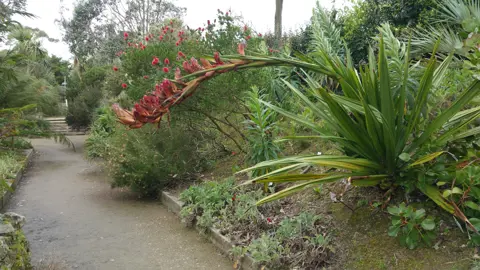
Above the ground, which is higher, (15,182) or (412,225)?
(412,225)

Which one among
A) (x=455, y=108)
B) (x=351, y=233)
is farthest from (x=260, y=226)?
(x=455, y=108)

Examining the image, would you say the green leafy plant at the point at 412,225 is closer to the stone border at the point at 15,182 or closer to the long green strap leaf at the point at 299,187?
the long green strap leaf at the point at 299,187

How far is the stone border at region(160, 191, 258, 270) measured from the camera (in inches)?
166

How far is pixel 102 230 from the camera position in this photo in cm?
573

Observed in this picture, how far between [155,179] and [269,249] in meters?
3.82

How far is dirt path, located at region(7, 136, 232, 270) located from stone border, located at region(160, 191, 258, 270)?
0.08 metres

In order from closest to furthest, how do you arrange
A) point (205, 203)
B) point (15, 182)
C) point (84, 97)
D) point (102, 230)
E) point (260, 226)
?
point (260, 226)
point (205, 203)
point (102, 230)
point (15, 182)
point (84, 97)

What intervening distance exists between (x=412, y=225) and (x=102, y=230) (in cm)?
392


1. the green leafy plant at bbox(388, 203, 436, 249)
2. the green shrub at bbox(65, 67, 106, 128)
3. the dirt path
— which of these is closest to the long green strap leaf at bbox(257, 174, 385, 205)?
the green leafy plant at bbox(388, 203, 436, 249)

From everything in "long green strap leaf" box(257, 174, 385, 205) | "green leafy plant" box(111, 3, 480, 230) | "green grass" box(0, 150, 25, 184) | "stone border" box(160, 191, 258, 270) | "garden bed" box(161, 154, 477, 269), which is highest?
"green leafy plant" box(111, 3, 480, 230)

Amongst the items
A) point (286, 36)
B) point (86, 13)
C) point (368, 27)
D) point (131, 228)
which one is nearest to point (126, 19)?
point (86, 13)

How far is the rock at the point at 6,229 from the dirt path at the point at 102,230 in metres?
0.88

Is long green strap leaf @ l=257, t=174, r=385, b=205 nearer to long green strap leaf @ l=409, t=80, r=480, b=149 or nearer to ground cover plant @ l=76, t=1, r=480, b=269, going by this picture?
ground cover plant @ l=76, t=1, r=480, b=269

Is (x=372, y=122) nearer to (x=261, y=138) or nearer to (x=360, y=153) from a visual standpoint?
(x=360, y=153)
